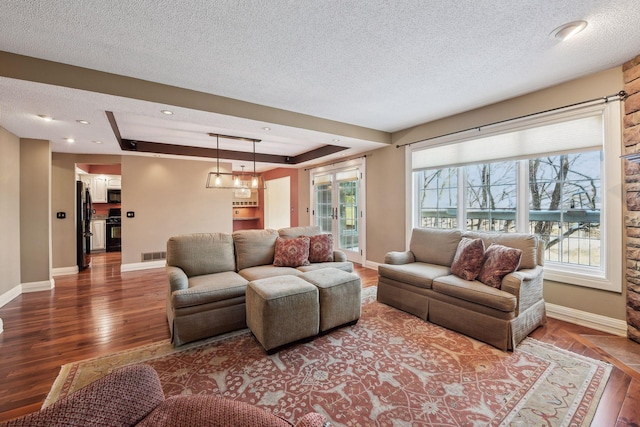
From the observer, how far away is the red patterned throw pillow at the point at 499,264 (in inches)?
99.5

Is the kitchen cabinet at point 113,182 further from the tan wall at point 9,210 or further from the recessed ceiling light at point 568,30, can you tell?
the recessed ceiling light at point 568,30

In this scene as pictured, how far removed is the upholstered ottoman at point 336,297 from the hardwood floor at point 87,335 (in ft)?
5.01

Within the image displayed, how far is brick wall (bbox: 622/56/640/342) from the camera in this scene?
7.89 feet

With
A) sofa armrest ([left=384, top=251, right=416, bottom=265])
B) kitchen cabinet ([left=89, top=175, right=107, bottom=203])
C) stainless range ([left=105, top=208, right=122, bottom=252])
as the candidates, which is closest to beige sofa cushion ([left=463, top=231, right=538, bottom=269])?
sofa armrest ([left=384, top=251, right=416, bottom=265])

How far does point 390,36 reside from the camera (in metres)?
2.04

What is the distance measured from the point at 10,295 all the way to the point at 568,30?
6635 mm

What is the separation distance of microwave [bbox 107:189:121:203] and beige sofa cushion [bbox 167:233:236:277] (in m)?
5.91

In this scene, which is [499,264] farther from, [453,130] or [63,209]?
[63,209]

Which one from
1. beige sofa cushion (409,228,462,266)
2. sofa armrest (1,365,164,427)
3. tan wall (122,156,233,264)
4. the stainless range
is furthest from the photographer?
the stainless range

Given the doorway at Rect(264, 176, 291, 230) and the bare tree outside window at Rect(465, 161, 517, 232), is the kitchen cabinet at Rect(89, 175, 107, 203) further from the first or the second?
the bare tree outside window at Rect(465, 161, 517, 232)

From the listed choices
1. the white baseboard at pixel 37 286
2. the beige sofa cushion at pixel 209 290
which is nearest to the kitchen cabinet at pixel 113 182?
the white baseboard at pixel 37 286

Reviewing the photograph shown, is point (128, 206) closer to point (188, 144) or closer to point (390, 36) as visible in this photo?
point (188, 144)

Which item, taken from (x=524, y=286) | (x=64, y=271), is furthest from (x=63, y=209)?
(x=524, y=286)

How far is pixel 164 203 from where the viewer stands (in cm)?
564
